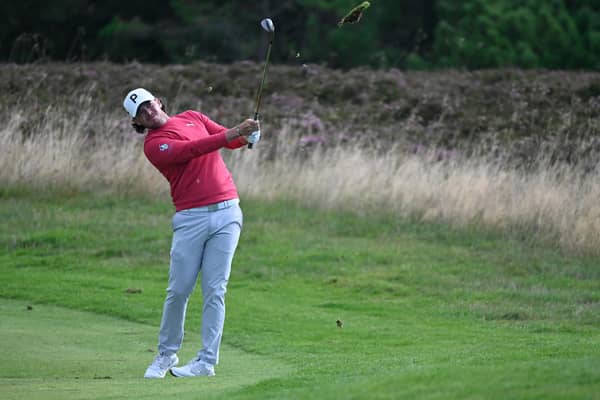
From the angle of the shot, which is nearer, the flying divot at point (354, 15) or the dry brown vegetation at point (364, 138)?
the flying divot at point (354, 15)

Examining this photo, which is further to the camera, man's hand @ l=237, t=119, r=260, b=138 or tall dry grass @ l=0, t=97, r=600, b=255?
tall dry grass @ l=0, t=97, r=600, b=255

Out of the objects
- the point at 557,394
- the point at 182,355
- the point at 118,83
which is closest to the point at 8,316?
the point at 182,355

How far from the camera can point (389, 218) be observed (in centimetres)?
1806

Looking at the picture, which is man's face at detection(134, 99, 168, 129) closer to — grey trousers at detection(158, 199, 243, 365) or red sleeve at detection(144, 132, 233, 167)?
red sleeve at detection(144, 132, 233, 167)

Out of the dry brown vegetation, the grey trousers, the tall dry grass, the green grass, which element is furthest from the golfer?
the tall dry grass

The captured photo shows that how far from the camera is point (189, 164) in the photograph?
28.3 feet

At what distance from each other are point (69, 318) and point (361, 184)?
7.51 m

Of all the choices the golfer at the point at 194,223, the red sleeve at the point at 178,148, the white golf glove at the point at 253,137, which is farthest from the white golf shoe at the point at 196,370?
the white golf glove at the point at 253,137

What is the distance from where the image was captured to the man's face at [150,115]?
8.67 meters

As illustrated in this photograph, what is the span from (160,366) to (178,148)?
61.3 inches

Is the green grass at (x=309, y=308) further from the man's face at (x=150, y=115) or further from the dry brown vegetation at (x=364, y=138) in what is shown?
the man's face at (x=150, y=115)

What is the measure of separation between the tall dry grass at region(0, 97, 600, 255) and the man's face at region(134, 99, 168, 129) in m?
8.99

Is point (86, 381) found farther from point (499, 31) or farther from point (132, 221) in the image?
point (499, 31)

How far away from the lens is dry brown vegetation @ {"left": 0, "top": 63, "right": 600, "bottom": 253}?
1755 centimetres
